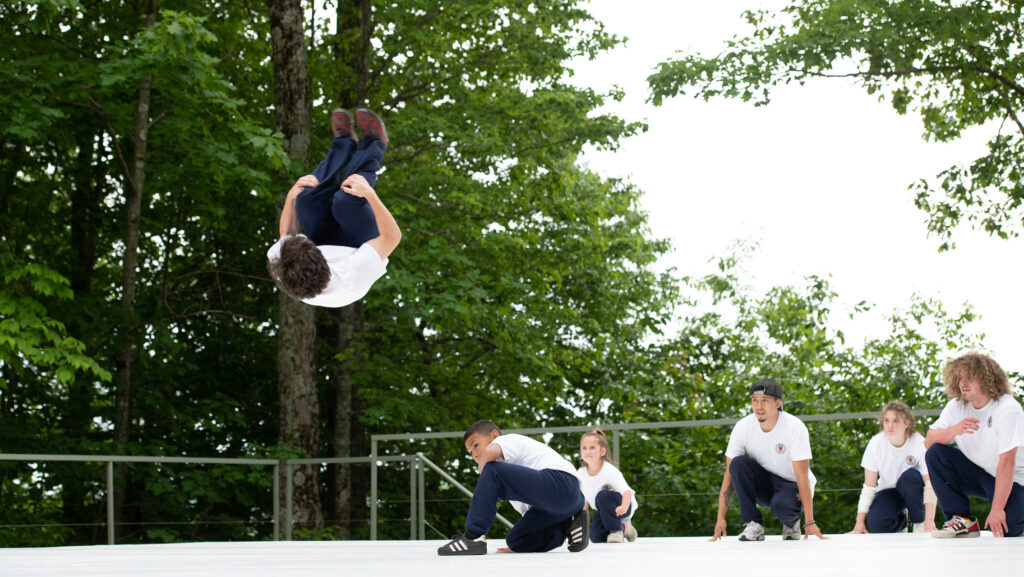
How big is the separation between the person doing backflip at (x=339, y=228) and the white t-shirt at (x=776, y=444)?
202cm

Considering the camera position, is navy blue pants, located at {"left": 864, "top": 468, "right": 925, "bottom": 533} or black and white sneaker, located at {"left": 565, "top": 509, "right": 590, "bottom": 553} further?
navy blue pants, located at {"left": 864, "top": 468, "right": 925, "bottom": 533}

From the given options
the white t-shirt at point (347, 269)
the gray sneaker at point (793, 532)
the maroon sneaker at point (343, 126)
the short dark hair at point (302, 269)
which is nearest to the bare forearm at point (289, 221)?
the white t-shirt at point (347, 269)

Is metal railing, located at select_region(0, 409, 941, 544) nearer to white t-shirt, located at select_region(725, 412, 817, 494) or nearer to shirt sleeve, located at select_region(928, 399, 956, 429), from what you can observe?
white t-shirt, located at select_region(725, 412, 817, 494)

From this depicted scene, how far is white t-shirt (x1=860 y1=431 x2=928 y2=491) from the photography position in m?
5.67

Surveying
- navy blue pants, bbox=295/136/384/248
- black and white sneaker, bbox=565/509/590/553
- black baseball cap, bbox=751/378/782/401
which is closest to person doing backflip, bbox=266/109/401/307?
navy blue pants, bbox=295/136/384/248

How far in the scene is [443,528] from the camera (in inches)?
538

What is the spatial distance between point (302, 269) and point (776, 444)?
2.53 meters

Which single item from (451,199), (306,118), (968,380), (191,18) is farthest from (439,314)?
(968,380)

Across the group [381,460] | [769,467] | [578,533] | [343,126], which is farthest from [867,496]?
[381,460]

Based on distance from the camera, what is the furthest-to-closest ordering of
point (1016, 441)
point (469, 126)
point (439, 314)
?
point (469, 126)
point (439, 314)
point (1016, 441)

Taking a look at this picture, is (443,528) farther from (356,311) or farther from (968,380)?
(968,380)

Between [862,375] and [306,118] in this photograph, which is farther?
[862,375]

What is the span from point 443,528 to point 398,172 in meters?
4.62

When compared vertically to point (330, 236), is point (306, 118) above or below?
above
